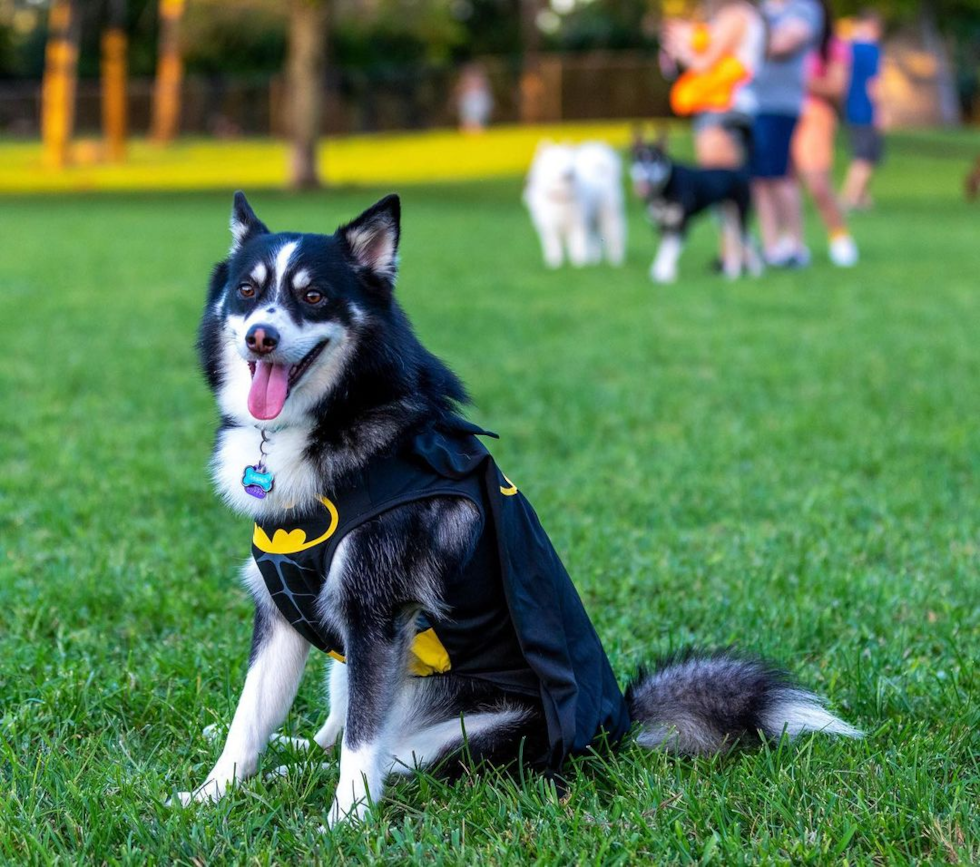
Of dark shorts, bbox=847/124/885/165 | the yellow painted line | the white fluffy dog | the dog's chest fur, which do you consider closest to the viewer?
the dog's chest fur

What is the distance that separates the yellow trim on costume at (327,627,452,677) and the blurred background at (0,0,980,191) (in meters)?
38.0

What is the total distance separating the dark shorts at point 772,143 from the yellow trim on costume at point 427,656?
998cm

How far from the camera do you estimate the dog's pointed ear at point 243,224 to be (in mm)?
2848

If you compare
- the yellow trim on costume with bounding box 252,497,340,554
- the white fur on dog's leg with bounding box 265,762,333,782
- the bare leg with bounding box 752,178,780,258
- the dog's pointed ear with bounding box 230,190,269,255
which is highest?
the bare leg with bounding box 752,178,780,258

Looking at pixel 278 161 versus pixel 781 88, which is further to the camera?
pixel 278 161

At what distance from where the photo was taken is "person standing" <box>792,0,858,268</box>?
12.8 m

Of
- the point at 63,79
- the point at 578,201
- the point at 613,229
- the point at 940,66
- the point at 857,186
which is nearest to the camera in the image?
the point at 578,201

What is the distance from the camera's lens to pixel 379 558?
99.3 inches

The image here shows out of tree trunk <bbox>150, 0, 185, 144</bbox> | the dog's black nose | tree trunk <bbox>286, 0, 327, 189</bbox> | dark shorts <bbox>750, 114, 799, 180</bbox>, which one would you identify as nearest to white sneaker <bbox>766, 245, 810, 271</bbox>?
dark shorts <bbox>750, 114, 799, 180</bbox>

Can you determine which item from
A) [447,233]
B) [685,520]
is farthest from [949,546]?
[447,233]

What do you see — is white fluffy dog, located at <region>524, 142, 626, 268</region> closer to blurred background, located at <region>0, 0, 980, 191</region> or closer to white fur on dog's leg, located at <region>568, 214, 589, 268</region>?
white fur on dog's leg, located at <region>568, 214, 589, 268</region>

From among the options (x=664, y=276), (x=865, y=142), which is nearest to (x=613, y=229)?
(x=664, y=276)

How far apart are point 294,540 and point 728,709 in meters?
1.11

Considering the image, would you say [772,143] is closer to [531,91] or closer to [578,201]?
[578,201]
